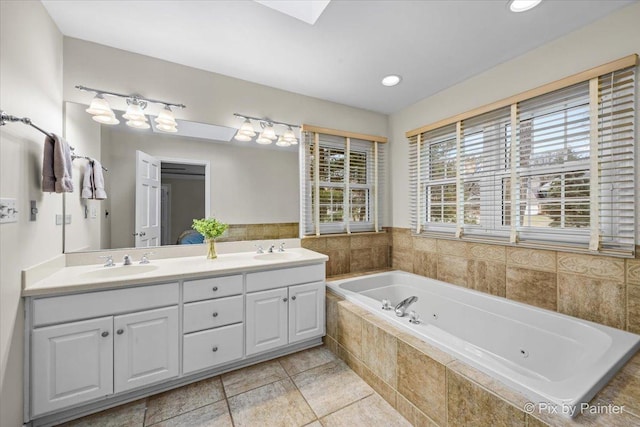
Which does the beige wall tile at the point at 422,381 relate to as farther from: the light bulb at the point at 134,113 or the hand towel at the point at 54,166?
the light bulb at the point at 134,113

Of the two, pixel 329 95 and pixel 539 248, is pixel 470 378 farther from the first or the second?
pixel 329 95

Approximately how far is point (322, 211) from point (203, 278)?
1.45 m

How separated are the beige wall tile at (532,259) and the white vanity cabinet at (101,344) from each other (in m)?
2.54

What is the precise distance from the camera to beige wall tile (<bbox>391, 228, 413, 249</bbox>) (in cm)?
300

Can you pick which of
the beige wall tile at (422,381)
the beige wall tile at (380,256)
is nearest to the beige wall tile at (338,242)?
the beige wall tile at (380,256)

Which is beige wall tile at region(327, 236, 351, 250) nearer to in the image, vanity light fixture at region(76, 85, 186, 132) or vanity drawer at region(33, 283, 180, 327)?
vanity drawer at region(33, 283, 180, 327)

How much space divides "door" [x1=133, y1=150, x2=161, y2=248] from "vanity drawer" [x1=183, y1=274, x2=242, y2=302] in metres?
0.65

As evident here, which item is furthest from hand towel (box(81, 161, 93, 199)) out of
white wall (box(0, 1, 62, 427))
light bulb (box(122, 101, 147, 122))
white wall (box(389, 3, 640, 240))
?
white wall (box(389, 3, 640, 240))

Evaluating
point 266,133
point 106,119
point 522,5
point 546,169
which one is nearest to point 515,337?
point 546,169

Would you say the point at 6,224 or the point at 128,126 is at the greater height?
the point at 128,126

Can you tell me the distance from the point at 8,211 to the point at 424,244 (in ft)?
10.2

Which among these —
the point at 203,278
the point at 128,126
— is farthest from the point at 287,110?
the point at 203,278

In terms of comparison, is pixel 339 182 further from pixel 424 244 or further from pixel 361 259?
pixel 424 244

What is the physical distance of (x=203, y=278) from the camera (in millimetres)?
1784
